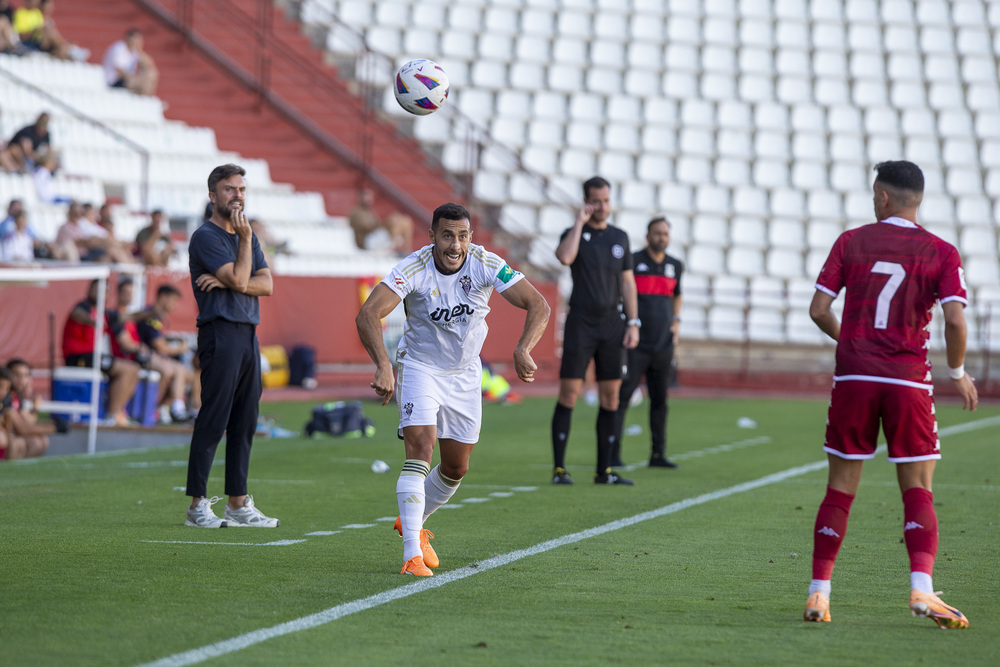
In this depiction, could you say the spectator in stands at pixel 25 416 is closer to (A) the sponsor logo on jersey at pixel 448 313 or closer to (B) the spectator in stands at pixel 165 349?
(B) the spectator in stands at pixel 165 349

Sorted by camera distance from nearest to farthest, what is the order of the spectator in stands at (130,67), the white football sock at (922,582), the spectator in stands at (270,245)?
the white football sock at (922,582)
the spectator in stands at (270,245)
the spectator in stands at (130,67)

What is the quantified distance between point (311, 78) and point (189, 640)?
24.4m

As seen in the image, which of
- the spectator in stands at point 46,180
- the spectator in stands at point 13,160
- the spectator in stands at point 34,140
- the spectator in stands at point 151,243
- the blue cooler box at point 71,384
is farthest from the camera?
the spectator in stands at point 34,140

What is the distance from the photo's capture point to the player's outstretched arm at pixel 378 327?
6602 millimetres

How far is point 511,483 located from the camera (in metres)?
10.7

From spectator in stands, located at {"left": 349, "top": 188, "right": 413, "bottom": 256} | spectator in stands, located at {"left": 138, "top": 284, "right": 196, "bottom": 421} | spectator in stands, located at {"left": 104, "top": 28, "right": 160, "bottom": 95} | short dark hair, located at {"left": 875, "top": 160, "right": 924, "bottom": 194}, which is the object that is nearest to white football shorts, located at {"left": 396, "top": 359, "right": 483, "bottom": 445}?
short dark hair, located at {"left": 875, "top": 160, "right": 924, "bottom": 194}

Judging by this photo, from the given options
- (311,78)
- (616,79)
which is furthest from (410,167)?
(616,79)

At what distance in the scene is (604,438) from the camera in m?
10.8

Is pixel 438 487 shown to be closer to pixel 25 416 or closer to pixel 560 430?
pixel 560 430

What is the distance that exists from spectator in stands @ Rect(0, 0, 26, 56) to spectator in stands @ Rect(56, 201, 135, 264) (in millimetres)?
5666

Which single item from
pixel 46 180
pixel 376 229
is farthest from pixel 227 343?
pixel 376 229

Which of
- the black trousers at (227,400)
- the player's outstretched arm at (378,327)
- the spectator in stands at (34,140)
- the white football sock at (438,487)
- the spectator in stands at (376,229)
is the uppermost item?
the spectator in stands at (34,140)

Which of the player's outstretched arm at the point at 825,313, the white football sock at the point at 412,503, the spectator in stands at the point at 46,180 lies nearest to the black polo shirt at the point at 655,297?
the white football sock at the point at 412,503

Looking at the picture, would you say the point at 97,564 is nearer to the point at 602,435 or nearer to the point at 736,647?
the point at 736,647
